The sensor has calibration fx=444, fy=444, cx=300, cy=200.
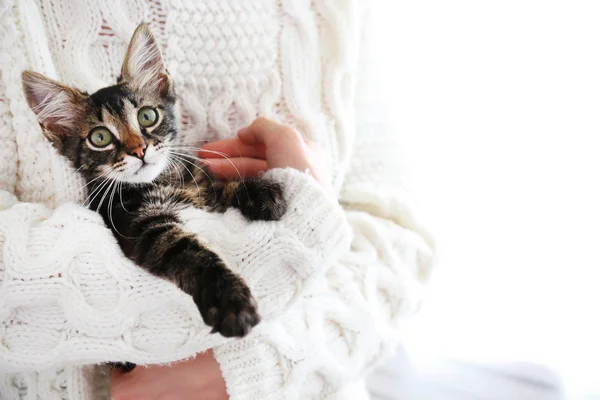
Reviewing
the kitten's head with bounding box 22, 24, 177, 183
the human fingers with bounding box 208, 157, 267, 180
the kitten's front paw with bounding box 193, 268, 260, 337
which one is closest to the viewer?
the kitten's front paw with bounding box 193, 268, 260, 337

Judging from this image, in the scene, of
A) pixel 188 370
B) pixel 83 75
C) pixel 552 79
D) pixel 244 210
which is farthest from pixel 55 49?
pixel 552 79

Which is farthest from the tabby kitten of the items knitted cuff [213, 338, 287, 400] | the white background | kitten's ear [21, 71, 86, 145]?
the white background

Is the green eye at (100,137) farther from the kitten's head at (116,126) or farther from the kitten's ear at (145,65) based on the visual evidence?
the kitten's ear at (145,65)

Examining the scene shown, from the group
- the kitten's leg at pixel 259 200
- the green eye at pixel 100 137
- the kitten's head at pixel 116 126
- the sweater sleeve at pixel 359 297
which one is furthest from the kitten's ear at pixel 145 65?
the sweater sleeve at pixel 359 297

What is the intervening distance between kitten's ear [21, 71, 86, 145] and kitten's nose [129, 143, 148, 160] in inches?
4.7

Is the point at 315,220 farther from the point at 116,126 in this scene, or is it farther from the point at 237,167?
the point at 116,126

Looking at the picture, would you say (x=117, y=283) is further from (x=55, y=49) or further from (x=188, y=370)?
(x=55, y=49)

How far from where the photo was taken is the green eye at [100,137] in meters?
0.76

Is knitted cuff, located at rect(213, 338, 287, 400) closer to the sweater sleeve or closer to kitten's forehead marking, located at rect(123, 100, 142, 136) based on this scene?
the sweater sleeve

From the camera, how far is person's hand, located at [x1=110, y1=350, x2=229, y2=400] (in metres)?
0.70

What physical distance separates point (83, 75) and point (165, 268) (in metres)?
0.42

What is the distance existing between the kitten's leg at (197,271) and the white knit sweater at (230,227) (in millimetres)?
28

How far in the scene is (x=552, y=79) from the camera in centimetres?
90

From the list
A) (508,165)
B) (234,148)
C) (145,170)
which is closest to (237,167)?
(234,148)
